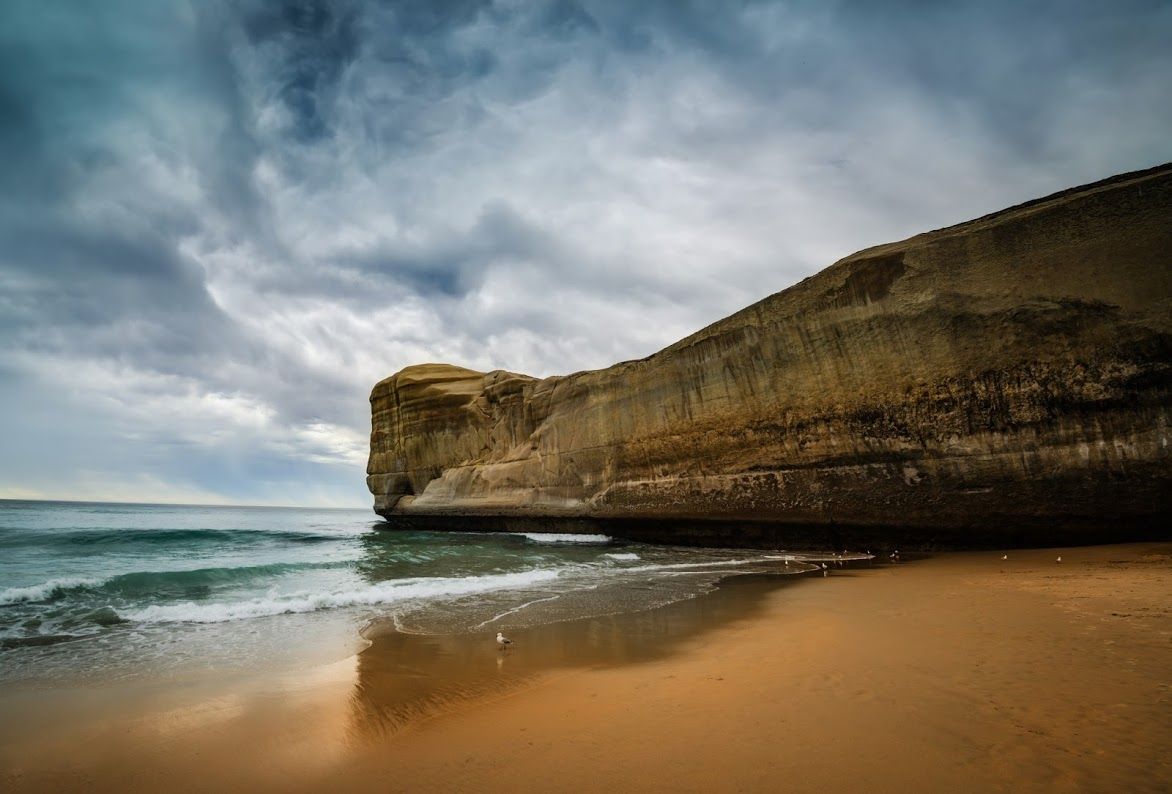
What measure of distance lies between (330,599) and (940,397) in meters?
11.4

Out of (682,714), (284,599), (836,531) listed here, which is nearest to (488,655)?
(682,714)

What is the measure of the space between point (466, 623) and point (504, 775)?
12.6ft

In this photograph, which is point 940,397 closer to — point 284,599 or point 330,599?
point 330,599

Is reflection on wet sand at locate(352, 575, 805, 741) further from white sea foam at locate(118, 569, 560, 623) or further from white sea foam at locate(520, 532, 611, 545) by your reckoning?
white sea foam at locate(520, 532, 611, 545)

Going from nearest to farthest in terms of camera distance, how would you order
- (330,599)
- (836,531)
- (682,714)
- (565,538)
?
(682,714) → (330,599) → (836,531) → (565,538)

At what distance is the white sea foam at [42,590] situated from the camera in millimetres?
7645

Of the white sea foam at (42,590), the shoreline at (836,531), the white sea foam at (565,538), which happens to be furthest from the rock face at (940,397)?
the white sea foam at (42,590)

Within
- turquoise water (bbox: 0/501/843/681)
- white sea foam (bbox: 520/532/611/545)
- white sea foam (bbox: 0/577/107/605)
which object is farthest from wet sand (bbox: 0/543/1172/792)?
white sea foam (bbox: 520/532/611/545)

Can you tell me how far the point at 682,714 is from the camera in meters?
3.11

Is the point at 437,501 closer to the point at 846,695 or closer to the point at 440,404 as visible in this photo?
the point at 440,404

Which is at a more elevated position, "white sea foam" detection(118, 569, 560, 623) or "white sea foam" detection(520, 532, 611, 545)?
"white sea foam" detection(118, 569, 560, 623)

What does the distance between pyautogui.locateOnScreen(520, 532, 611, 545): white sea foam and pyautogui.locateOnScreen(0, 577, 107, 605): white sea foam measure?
510 inches

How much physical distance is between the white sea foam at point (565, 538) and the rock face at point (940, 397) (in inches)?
48.1

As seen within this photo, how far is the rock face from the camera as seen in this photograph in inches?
352
